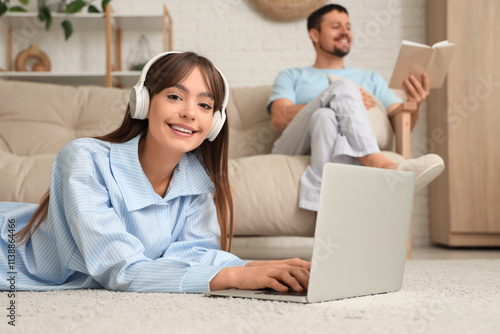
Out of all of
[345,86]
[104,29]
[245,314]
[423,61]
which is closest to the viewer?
[245,314]

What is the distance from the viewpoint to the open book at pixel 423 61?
196 centimetres

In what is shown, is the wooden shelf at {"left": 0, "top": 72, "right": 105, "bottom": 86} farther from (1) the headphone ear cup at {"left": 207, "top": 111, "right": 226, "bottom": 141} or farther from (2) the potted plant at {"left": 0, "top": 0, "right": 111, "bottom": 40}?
(1) the headphone ear cup at {"left": 207, "top": 111, "right": 226, "bottom": 141}

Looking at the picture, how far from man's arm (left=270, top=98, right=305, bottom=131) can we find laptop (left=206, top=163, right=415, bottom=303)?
1.18 metres

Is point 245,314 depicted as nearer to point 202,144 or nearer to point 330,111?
point 202,144

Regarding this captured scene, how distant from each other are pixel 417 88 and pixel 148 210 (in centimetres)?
133

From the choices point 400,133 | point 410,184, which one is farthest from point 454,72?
point 410,184

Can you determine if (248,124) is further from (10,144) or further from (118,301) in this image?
(118,301)

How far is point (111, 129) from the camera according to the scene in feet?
7.38

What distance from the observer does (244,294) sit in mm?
912

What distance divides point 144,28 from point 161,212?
2.73 metres

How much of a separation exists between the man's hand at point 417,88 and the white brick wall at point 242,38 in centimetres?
156

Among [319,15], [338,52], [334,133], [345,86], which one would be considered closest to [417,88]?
[345,86]

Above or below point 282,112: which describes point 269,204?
below

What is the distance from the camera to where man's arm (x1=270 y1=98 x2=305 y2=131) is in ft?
7.22
